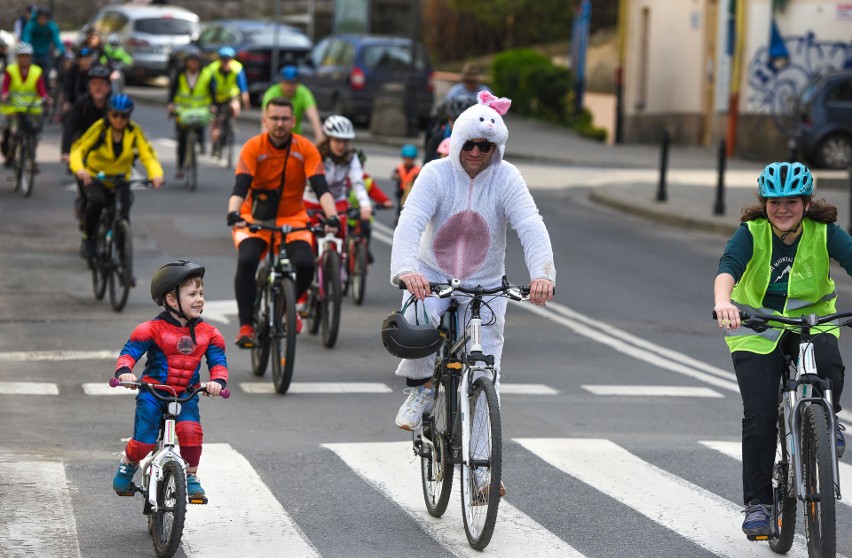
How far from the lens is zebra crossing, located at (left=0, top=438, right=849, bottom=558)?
7367 mm

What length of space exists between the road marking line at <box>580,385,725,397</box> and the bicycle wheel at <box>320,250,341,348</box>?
204 cm

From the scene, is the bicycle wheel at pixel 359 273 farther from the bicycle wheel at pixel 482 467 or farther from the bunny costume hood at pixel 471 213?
the bicycle wheel at pixel 482 467

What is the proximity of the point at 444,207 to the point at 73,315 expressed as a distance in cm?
724

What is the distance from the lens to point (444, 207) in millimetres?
7852

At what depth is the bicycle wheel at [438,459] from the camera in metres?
7.68

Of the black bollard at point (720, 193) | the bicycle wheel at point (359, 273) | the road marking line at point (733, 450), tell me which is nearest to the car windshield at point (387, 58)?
the black bollard at point (720, 193)

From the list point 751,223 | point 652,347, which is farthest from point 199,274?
point 652,347

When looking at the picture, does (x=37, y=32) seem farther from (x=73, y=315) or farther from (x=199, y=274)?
(x=199, y=274)

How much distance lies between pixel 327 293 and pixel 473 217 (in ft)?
18.3

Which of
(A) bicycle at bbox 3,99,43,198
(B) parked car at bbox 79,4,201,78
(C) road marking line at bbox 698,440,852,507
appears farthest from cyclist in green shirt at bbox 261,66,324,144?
(B) parked car at bbox 79,4,201,78

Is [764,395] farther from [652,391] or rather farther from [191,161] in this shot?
[191,161]

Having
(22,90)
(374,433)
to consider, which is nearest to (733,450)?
(374,433)

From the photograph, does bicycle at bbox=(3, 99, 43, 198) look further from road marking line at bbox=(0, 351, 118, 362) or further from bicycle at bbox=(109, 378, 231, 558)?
bicycle at bbox=(109, 378, 231, 558)

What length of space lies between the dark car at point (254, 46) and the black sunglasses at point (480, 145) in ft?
104
